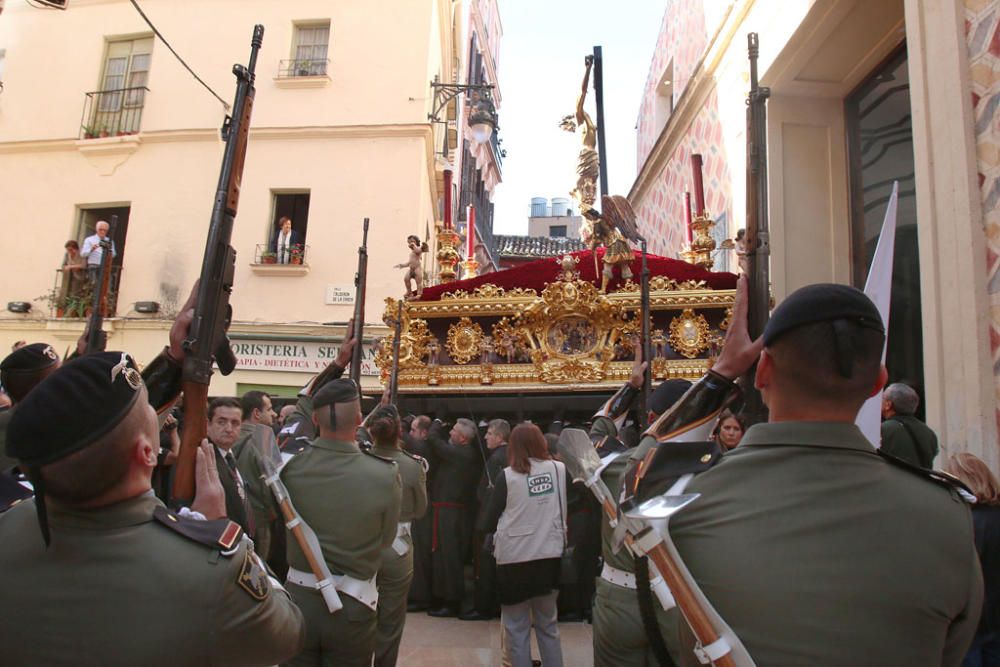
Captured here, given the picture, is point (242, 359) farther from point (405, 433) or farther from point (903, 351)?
point (903, 351)

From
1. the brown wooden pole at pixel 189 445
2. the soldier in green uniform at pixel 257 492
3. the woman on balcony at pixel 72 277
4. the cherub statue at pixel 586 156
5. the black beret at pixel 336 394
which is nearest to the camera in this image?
the brown wooden pole at pixel 189 445

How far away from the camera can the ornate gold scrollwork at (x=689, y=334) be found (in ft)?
18.7

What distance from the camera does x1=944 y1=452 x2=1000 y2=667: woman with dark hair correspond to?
2.62 meters

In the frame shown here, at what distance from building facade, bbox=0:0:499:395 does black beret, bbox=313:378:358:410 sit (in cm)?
775

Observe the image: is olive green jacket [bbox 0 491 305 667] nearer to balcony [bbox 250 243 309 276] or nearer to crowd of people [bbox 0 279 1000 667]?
crowd of people [bbox 0 279 1000 667]

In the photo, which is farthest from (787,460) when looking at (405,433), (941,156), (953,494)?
(405,433)

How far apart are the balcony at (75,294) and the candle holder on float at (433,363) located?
7901 millimetres

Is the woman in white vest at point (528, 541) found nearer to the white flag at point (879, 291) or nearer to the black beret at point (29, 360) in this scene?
the white flag at point (879, 291)

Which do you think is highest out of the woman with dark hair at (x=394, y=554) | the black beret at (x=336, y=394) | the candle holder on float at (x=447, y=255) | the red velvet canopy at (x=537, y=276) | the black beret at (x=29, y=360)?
the candle holder on float at (x=447, y=255)

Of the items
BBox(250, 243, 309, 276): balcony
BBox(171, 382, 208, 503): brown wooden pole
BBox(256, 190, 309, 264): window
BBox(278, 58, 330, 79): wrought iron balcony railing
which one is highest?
BBox(278, 58, 330, 79): wrought iron balcony railing

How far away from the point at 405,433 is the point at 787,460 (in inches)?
210

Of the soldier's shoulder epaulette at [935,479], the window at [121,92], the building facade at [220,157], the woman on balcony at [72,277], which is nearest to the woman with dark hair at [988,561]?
the soldier's shoulder epaulette at [935,479]

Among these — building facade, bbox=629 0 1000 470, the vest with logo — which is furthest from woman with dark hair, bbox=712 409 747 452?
the vest with logo

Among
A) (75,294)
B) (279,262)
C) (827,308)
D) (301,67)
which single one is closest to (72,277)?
(75,294)
